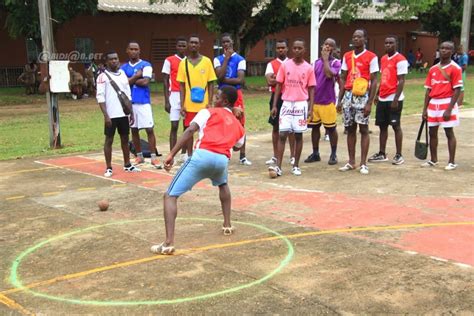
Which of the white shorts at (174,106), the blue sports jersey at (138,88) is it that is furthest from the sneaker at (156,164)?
the blue sports jersey at (138,88)

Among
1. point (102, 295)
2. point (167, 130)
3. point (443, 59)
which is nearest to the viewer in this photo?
point (102, 295)

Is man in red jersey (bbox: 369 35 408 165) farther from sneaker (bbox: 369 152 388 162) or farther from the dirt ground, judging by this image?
the dirt ground

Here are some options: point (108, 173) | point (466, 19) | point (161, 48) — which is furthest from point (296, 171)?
point (161, 48)

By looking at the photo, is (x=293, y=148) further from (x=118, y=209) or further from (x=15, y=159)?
(x=15, y=159)

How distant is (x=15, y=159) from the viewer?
32.6 ft

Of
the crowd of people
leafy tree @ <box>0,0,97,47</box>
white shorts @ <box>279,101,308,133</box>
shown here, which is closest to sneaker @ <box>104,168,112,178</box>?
the crowd of people

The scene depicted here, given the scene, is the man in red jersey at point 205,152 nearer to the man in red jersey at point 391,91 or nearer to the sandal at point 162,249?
the sandal at point 162,249

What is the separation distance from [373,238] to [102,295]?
8.15 ft

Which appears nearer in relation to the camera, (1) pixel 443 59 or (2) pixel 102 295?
(2) pixel 102 295

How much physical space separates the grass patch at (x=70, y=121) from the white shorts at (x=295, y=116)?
334cm

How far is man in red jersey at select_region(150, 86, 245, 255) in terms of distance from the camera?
487 cm

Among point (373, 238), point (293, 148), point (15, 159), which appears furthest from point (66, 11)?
point (373, 238)

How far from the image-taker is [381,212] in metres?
6.03

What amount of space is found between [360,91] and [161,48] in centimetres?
2596
